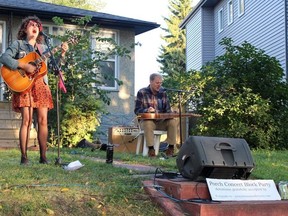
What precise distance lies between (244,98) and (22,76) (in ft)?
21.7

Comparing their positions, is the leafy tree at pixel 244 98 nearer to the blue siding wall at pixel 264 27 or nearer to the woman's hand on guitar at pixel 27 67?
the blue siding wall at pixel 264 27

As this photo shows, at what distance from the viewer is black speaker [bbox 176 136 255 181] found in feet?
13.1

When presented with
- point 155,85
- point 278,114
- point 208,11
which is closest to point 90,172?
point 155,85

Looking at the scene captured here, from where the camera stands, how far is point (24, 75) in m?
5.00

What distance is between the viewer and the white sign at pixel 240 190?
12.7 ft

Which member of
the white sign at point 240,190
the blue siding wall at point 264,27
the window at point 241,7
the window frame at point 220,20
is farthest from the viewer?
the window frame at point 220,20

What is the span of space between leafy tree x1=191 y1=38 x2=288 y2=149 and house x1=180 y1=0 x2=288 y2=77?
384cm

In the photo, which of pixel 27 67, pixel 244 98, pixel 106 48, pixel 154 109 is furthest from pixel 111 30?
pixel 27 67

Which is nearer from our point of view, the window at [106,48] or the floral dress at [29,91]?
the floral dress at [29,91]

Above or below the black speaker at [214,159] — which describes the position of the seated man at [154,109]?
above

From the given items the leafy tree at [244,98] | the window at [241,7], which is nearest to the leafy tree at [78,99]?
the leafy tree at [244,98]

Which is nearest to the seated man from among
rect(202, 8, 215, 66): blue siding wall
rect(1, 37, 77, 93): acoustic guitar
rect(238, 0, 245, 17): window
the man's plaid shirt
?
the man's plaid shirt

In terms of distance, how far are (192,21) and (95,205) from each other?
2265 cm

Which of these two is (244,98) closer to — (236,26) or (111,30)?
(111,30)
